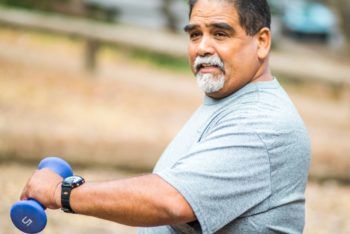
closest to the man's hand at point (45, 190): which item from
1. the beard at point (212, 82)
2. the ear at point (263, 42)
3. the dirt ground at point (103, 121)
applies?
the beard at point (212, 82)

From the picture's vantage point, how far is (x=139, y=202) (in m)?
2.07

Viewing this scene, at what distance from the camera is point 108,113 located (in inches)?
331

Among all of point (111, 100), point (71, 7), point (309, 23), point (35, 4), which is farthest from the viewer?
point (309, 23)

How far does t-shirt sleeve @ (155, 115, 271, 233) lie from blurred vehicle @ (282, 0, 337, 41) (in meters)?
18.8

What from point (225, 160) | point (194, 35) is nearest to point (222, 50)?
point (194, 35)

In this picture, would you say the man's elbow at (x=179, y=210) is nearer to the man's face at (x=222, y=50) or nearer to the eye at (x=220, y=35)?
the man's face at (x=222, y=50)

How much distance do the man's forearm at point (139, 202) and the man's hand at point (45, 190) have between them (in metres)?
0.12

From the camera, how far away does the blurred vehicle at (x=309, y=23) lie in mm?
21125

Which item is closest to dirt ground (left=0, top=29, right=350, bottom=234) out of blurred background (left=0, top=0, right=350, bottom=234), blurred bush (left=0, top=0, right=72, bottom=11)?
blurred background (left=0, top=0, right=350, bottom=234)

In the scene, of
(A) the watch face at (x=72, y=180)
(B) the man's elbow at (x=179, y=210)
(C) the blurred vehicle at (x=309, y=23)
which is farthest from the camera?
(C) the blurred vehicle at (x=309, y=23)

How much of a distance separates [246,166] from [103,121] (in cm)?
587

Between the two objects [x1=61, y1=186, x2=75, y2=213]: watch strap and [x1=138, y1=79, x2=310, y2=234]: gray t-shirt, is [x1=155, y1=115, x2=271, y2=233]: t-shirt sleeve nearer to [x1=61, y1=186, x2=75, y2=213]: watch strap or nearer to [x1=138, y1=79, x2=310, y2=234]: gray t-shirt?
[x1=138, y1=79, x2=310, y2=234]: gray t-shirt

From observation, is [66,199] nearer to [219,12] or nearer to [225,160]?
[225,160]

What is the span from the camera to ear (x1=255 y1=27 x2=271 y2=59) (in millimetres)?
2451
